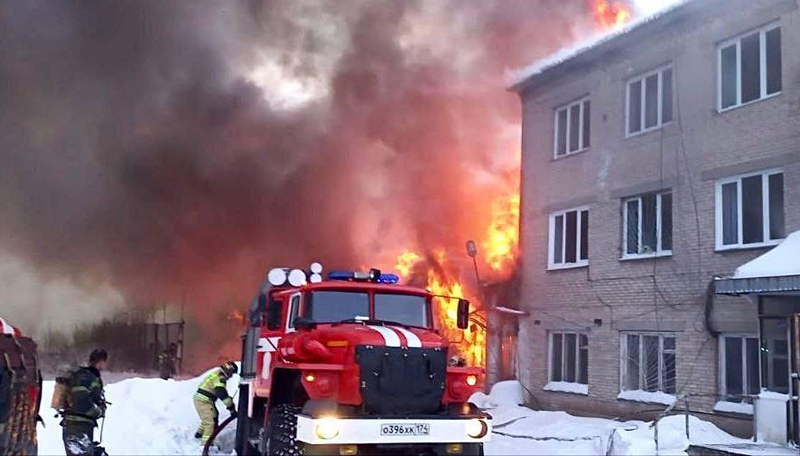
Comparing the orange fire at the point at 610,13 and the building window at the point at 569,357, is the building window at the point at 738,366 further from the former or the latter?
the orange fire at the point at 610,13

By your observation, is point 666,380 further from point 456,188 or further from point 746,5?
point 456,188

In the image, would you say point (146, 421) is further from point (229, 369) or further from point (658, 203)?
point (658, 203)

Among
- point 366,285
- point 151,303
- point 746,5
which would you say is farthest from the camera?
point 151,303

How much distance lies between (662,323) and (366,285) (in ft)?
23.9

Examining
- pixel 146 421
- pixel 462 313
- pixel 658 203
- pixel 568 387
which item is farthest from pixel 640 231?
pixel 146 421

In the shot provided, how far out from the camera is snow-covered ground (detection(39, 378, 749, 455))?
11.2 metres

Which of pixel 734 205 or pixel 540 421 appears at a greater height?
pixel 734 205

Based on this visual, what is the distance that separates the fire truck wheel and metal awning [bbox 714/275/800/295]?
6668 millimetres

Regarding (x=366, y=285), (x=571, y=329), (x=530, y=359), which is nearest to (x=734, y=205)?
(x=571, y=329)

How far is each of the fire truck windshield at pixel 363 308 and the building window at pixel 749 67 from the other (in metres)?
7.46

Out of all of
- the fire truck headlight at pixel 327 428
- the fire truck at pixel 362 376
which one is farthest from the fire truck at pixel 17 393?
the fire truck headlight at pixel 327 428

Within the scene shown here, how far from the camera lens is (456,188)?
23453 mm

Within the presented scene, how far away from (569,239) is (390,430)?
1036cm

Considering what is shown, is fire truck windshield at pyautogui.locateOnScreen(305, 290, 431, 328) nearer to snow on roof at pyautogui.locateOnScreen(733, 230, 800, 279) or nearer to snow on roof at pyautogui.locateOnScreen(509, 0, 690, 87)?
snow on roof at pyautogui.locateOnScreen(733, 230, 800, 279)
